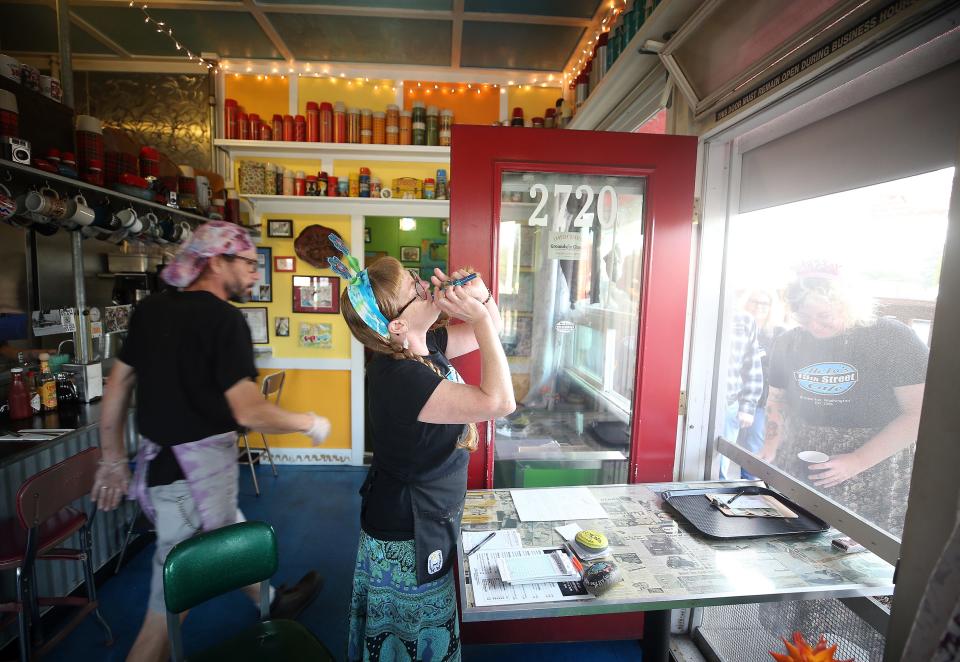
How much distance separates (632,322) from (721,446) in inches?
27.7

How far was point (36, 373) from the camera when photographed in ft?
9.31

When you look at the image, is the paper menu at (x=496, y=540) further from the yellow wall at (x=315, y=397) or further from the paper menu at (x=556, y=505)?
the yellow wall at (x=315, y=397)

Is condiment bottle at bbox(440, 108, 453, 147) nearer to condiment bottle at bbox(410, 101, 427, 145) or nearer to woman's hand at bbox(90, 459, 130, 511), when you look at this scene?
condiment bottle at bbox(410, 101, 427, 145)

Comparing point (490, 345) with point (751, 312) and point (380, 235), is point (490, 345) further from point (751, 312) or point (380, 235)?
point (380, 235)

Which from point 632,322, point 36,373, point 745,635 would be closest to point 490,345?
point 632,322

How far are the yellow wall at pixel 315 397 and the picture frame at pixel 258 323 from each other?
31 centimetres

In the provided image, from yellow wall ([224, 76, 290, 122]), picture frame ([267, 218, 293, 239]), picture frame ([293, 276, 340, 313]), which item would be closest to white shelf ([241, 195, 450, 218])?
picture frame ([267, 218, 293, 239])

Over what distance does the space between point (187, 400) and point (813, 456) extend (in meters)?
2.41

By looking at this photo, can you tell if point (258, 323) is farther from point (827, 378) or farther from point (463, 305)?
point (827, 378)

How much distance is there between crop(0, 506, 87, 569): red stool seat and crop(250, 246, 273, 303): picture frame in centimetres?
233

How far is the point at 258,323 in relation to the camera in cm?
427

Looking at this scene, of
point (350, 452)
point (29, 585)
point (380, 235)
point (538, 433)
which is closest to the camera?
point (29, 585)

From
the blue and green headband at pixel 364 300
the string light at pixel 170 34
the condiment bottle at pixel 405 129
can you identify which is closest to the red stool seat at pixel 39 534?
the blue and green headband at pixel 364 300

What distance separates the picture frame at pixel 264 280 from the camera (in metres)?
4.18
